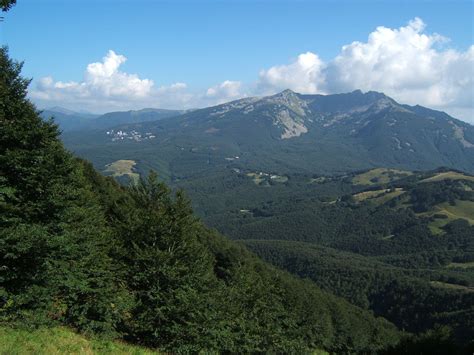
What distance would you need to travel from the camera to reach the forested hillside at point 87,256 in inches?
798

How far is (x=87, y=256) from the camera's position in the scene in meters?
25.7

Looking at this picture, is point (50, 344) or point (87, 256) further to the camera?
point (87, 256)

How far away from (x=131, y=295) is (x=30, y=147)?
10701 millimetres

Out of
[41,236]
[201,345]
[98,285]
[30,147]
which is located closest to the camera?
[41,236]

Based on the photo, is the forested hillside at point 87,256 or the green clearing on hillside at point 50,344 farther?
the forested hillside at point 87,256

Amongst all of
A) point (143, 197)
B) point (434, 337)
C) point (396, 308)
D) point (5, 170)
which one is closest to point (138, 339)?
point (143, 197)

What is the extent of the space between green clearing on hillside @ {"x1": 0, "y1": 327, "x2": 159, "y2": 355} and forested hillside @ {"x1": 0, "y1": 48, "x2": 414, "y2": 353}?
0.88 m

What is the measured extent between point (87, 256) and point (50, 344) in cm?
844

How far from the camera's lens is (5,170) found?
67.5 ft

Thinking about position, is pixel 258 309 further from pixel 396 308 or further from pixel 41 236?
pixel 396 308

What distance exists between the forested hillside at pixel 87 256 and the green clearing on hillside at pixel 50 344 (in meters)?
0.88

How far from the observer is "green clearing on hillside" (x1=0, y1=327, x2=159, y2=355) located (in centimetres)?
1585

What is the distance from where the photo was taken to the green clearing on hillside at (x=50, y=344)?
1585 centimetres

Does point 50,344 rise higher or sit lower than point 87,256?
lower
